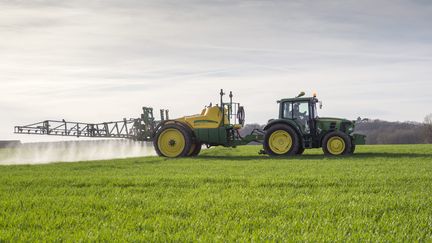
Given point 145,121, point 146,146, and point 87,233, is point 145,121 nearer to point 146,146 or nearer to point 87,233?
point 146,146

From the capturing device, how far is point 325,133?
19016 mm

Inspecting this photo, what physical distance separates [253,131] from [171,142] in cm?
337

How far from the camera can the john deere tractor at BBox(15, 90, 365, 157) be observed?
739 inches

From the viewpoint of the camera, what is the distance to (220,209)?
6.67 metres

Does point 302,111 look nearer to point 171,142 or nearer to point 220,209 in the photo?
point 171,142

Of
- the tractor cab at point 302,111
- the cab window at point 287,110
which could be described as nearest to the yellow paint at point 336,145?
the tractor cab at point 302,111

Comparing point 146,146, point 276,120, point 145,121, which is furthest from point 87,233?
point 146,146

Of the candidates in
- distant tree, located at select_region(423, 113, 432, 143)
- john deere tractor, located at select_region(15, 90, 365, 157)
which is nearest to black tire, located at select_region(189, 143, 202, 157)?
john deere tractor, located at select_region(15, 90, 365, 157)

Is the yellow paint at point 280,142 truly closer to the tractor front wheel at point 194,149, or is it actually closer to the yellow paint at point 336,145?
the yellow paint at point 336,145

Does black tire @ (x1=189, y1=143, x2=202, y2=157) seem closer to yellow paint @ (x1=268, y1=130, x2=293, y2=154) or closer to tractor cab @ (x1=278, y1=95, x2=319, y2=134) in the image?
yellow paint @ (x1=268, y1=130, x2=293, y2=154)

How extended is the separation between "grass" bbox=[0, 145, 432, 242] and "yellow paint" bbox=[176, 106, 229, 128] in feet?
31.9

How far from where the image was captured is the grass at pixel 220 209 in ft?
17.4

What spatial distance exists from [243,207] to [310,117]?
12545 mm

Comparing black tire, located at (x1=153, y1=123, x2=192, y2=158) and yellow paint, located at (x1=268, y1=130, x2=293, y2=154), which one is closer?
yellow paint, located at (x1=268, y1=130, x2=293, y2=154)
